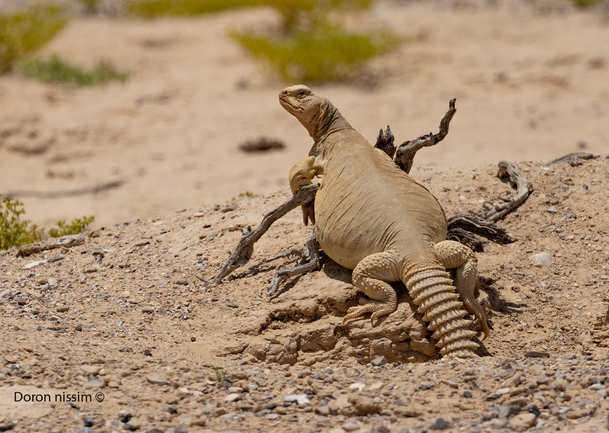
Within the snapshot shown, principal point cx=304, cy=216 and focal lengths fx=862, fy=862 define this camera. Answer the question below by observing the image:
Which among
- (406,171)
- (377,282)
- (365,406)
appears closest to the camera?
(365,406)

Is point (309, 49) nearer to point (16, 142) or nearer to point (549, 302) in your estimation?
point (16, 142)

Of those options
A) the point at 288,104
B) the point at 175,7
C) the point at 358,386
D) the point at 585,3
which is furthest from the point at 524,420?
the point at 175,7

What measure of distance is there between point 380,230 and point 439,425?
1568mm

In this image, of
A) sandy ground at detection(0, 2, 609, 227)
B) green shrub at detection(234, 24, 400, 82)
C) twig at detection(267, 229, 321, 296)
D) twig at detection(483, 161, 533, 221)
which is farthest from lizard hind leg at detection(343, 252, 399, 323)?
green shrub at detection(234, 24, 400, 82)

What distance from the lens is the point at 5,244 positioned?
778 centimetres

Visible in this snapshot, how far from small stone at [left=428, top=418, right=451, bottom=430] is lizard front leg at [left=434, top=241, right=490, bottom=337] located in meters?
1.30

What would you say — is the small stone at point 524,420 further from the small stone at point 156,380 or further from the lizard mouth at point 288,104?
the lizard mouth at point 288,104

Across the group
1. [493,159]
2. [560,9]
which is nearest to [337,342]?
[493,159]

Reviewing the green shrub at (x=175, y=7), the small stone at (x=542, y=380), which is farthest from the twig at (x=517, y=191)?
the green shrub at (x=175, y=7)

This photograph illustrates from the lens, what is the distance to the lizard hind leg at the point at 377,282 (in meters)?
5.22

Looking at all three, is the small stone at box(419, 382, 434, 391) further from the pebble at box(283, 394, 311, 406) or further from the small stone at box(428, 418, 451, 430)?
the pebble at box(283, 394, 311, 406)

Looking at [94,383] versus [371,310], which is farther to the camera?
[371,310]

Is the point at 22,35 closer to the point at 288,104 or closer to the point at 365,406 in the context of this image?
the point at 288,104

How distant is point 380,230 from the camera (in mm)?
5344
